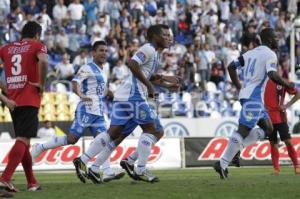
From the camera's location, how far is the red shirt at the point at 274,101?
18.7 meters

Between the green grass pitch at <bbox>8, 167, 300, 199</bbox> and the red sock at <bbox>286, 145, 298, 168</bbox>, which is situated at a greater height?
the green grass pitch at <bbox>8, 167, 300, 199</bbox>

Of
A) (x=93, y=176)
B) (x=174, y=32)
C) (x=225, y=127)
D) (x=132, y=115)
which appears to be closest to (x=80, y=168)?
(x=93, y=176)

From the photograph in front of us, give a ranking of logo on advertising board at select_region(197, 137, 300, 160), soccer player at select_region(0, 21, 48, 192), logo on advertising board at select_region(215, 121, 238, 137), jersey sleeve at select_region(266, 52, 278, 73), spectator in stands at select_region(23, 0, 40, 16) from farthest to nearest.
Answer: spectator in stands at select_region(23, 0, 40, 16) < logo on advertising board at select_region(215, 121, 238, 137) < logo on advertising board at select_region(197, 137, 300, 160) < jersey sleeve at select_region(266, 52, 278, 73) < soccer player at select_region(0, 21, 48, 192)

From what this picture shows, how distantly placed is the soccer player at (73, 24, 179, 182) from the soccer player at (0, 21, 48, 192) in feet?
6.02

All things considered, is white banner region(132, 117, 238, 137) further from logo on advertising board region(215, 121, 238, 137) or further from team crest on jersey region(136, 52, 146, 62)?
team crest on jersey region(136, 52, 146, 62)

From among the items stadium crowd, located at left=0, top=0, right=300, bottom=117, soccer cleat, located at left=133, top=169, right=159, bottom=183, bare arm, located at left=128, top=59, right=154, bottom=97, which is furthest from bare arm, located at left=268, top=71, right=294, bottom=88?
stadium crowd, located at left=0, top=0, right=300, bottom=117

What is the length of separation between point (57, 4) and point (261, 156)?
11538 millimetres

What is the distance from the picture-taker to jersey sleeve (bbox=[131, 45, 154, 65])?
14625 millimetres

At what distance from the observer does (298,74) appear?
34.0 meters

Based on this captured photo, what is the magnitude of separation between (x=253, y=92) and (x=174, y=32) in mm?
19428

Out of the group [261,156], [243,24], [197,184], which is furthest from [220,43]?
[197,184]

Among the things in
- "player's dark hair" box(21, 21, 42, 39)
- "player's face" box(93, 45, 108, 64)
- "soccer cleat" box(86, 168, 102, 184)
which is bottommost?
"soccer cleat" box(86, 168, 102, 184)

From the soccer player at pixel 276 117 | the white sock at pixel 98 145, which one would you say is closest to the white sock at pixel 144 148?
the white sock at pixel 98 145

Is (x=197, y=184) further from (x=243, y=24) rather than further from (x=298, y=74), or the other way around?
(x=243, y=24)
